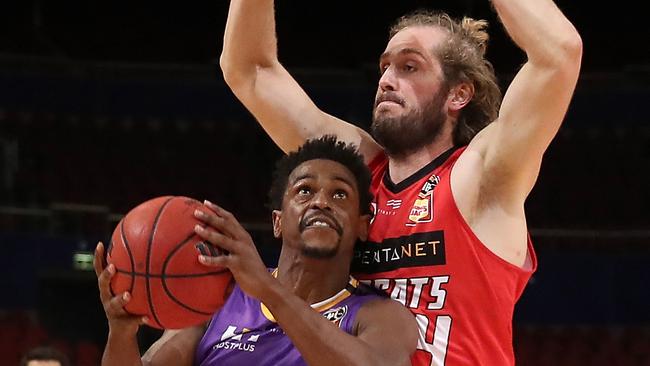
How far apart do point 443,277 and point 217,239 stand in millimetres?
1107

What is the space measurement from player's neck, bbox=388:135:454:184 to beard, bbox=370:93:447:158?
0.02m

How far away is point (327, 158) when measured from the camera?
374 centimetres

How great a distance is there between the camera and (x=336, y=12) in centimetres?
1719

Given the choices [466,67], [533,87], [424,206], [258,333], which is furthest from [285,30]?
[258,333]

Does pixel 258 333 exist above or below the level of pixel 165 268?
below

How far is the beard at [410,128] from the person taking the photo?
4008 mm

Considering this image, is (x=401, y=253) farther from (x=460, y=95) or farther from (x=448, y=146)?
(x=460, y=95)

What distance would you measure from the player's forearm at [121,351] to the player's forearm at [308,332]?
52 centimetres

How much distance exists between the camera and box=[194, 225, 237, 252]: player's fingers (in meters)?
2.96

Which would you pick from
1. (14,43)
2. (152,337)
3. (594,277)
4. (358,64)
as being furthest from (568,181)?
(14,43)

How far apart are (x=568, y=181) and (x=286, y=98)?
34.0ft

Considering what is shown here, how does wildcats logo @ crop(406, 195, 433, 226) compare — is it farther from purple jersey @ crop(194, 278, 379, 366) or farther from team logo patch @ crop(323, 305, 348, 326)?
team logo patch @ crop(323, 305, 348, 326)

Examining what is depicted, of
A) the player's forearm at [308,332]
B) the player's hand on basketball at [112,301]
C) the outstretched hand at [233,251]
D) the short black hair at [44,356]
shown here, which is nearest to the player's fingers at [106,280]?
the player's hand on basketball at [112,301]

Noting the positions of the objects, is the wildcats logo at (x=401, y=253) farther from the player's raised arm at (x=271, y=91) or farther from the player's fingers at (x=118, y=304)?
the player's fingers at (x=118, y=304)
